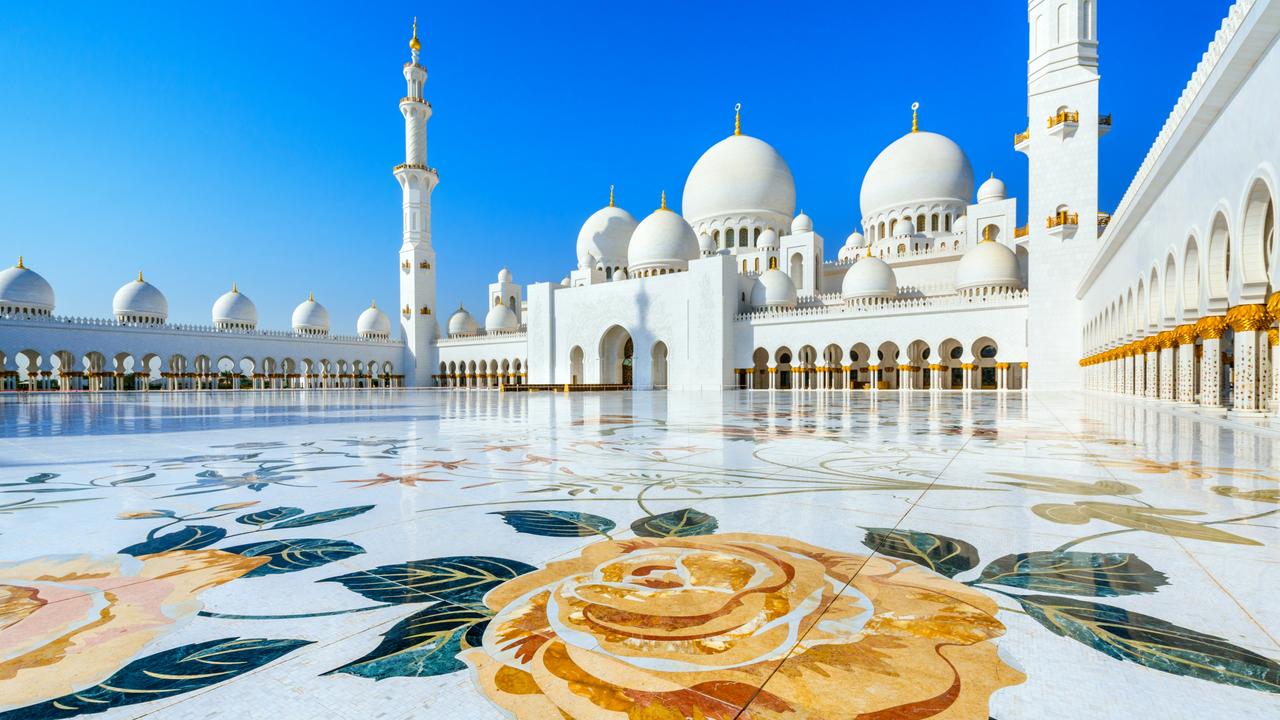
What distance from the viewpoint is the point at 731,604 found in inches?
42.1

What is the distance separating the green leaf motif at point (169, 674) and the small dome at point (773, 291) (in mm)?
20340

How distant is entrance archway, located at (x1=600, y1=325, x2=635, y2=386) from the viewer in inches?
879

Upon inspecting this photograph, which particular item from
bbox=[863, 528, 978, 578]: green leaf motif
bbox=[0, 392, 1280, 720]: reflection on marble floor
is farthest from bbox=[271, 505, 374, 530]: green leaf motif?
bbox=[863, 528, 978, 578]: green leaf motif

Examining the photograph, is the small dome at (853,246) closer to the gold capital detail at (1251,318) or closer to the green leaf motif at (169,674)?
the gold capital detail at (1251,318)

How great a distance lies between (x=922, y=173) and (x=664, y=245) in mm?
9915

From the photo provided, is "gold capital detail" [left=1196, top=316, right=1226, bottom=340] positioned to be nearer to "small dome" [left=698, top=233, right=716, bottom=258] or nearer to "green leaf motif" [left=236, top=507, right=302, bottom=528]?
"green leaf motif" [left=236, top=507, right=302, bottom=528]

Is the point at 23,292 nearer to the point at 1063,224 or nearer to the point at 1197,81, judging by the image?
the point at 1197,81

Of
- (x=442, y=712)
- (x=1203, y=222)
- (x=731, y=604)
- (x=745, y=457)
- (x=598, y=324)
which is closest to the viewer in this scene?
(x=442, y=712)

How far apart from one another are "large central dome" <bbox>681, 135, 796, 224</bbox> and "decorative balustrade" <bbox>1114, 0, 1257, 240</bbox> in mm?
15358

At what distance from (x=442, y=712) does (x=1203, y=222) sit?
8817mm

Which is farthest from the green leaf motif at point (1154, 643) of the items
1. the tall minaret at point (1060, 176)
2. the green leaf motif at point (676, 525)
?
the tall minaret at point (1060, 176)

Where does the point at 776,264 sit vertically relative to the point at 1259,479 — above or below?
above

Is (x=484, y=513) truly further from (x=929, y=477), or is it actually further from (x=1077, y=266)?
(x=1077, y=266)

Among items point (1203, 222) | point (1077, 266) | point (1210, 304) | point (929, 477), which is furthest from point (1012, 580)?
point (1077, 266)
